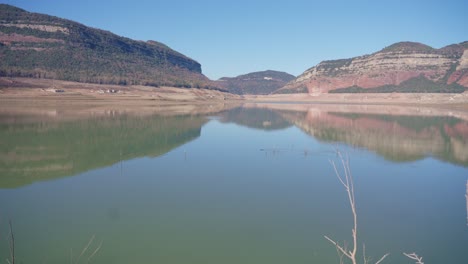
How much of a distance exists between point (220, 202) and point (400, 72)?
111m

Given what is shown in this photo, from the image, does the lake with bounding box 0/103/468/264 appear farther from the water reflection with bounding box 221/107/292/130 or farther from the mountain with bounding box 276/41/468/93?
the mountain with bounding box 276/41/468/93

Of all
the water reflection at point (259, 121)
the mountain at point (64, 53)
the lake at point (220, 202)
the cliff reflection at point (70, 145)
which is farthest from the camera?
the mountain at point (64, 53)

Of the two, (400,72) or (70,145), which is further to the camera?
(400,72)

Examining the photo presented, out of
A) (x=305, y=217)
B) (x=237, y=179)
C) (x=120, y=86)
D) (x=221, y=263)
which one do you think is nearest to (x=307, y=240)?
(x=305, y=217)

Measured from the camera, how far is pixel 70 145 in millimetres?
18125

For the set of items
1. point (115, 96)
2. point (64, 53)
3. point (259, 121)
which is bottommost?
point (259, 121)

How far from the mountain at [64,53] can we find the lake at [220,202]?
54886 mm

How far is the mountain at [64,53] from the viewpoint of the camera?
6844cm

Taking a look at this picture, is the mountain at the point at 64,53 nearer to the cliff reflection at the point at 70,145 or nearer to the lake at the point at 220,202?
the cliff reflection at the point at 70,145

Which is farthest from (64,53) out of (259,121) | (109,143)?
(109,143)

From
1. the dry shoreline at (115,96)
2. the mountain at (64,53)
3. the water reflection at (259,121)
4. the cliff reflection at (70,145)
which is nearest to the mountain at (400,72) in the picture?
the dry shoreline at (115,96)

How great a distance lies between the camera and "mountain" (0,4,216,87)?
225 feet

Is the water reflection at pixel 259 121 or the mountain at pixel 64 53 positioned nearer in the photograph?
the water reflection at pixel 259 121

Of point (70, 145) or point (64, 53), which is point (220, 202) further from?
point (64, 53)
